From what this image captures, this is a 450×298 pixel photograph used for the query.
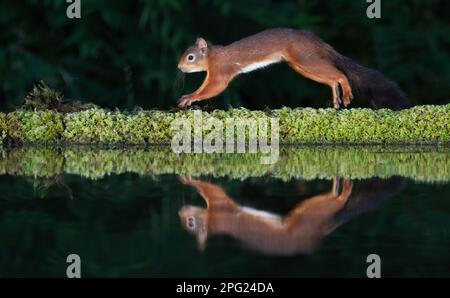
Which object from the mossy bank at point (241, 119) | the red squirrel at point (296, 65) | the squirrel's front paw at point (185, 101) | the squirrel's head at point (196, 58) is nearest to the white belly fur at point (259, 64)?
the red squirrel at point (296, 65)

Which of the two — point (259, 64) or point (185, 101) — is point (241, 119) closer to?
point (185, 101)

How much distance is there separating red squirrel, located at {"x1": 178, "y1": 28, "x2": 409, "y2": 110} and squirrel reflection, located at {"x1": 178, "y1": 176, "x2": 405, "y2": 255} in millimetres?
1827

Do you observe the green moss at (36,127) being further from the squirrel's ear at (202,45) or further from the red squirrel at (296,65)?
the squirrel's ear at (202,45)

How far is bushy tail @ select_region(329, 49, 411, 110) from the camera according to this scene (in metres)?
4.33

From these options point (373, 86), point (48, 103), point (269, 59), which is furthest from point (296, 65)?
point (48, 103)

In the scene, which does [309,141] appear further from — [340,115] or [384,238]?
[384,238]

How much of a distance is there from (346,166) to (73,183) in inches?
34.3

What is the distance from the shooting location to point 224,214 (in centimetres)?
221

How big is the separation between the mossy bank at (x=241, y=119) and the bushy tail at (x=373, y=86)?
19.4 inches

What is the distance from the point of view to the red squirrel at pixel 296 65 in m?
4.42

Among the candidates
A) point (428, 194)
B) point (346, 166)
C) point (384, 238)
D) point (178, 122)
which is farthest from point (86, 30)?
point (384, 238)

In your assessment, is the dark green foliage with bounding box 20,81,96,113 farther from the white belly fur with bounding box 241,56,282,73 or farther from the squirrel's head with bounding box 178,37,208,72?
the white belly fur with bounding box 241,56,282,73

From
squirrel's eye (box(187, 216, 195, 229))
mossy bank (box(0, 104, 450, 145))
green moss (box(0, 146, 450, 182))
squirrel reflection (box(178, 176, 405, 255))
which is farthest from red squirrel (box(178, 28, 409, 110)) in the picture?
squirrel's eye (box(187, 216, 195, 229))

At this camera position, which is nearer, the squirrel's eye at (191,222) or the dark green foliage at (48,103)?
the squirrel's eye at (191,222)
